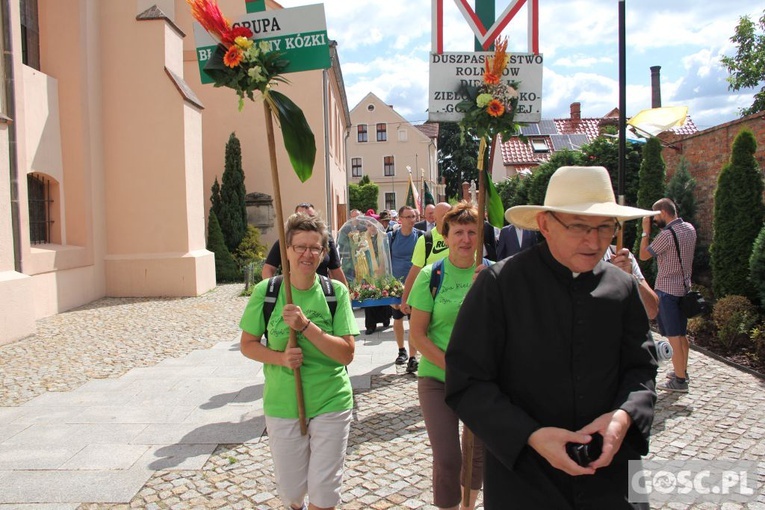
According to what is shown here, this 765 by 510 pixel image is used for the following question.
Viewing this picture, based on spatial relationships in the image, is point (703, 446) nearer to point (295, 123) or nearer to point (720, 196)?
point (295, 123)

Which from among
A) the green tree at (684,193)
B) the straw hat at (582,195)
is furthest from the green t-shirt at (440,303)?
the green tree at (684,193)

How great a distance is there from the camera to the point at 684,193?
11.5 meters

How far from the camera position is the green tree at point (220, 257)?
712 inches

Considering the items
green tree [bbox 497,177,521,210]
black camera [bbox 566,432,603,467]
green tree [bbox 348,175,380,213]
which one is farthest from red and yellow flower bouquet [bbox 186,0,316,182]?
green tree [bbox 348,175,380,213]

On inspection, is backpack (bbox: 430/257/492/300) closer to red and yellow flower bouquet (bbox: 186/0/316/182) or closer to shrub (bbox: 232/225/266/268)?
red and yellow flower bouquet (bbox: 186/0/316/182)

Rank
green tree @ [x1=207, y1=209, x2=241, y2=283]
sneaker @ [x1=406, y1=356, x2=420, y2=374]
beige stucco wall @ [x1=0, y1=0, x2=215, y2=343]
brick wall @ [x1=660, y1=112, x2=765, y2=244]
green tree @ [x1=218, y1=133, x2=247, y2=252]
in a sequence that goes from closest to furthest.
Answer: sneaker @ [x1=406, y1=356, x2=420, y2=374], brick wall @ [x1=660, y1=112, x2=765, y2=244], beige stucco wall @ [x1=0, y1=0, x2=215, y2=343], green tree @ [x1=207, y1=209, x2=241, y2=283], green tree @ [x1=218, y1=133, x2=247, y2=252]

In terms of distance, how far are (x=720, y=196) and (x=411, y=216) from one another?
4.69 m

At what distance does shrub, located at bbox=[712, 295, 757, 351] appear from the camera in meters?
8.16

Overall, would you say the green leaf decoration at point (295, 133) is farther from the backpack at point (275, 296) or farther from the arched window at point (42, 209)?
the arched window at point (42, 209)

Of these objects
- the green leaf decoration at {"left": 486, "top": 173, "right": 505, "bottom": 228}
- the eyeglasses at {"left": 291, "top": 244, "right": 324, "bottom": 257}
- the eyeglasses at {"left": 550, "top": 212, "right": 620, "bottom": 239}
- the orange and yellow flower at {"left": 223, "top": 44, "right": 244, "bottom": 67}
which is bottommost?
the eyeglasses at {"left": 291, "top": 244, "right": 324, "bottom": 257}

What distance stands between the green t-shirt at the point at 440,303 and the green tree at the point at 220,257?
1516cm

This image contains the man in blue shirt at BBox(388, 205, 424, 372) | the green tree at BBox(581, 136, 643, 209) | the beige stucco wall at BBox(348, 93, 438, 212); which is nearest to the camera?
the man in blue shirt at BBox(388, 205, 424, 372)

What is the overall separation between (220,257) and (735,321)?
13709mm

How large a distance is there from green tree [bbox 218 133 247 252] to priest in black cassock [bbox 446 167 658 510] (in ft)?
57.9
